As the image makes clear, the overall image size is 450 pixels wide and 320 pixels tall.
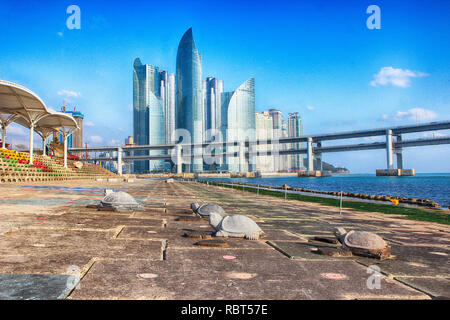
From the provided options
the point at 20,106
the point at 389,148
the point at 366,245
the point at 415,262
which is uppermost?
the point at 20,106

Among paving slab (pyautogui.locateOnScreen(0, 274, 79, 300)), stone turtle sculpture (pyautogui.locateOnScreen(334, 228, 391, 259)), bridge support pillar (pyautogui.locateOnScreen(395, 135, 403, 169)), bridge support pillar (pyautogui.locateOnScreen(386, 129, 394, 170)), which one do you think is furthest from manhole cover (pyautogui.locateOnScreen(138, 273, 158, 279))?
bridge support pillar (pyautogui.locateOnScreen(395, 135, 403, 169))

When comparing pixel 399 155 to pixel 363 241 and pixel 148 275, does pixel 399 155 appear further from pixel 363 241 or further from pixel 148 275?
pixel 148 275

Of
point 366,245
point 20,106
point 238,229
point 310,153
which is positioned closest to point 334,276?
point 366,245

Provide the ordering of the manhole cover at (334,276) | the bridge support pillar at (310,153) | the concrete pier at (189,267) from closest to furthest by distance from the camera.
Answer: the concrete pier at (189,267) < the manhole cover at (334,276) < the bridge support pillar at (310,153)

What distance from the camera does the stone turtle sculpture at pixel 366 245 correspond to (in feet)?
18.9

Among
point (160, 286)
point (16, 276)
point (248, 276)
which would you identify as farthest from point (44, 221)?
point (248, 276)

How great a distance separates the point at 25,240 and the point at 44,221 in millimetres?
2624

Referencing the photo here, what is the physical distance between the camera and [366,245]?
230 inches

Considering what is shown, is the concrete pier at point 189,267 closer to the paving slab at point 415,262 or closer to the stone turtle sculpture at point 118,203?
the paving slab at point 415,262

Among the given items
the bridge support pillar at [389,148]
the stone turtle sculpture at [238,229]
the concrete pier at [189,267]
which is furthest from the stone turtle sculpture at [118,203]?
the bridge support pillar at [389,148]

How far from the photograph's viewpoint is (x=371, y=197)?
3550 centimetres

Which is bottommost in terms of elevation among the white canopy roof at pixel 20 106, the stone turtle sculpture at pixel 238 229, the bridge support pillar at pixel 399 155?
the stone turtle sculpture at pixel 238 229
